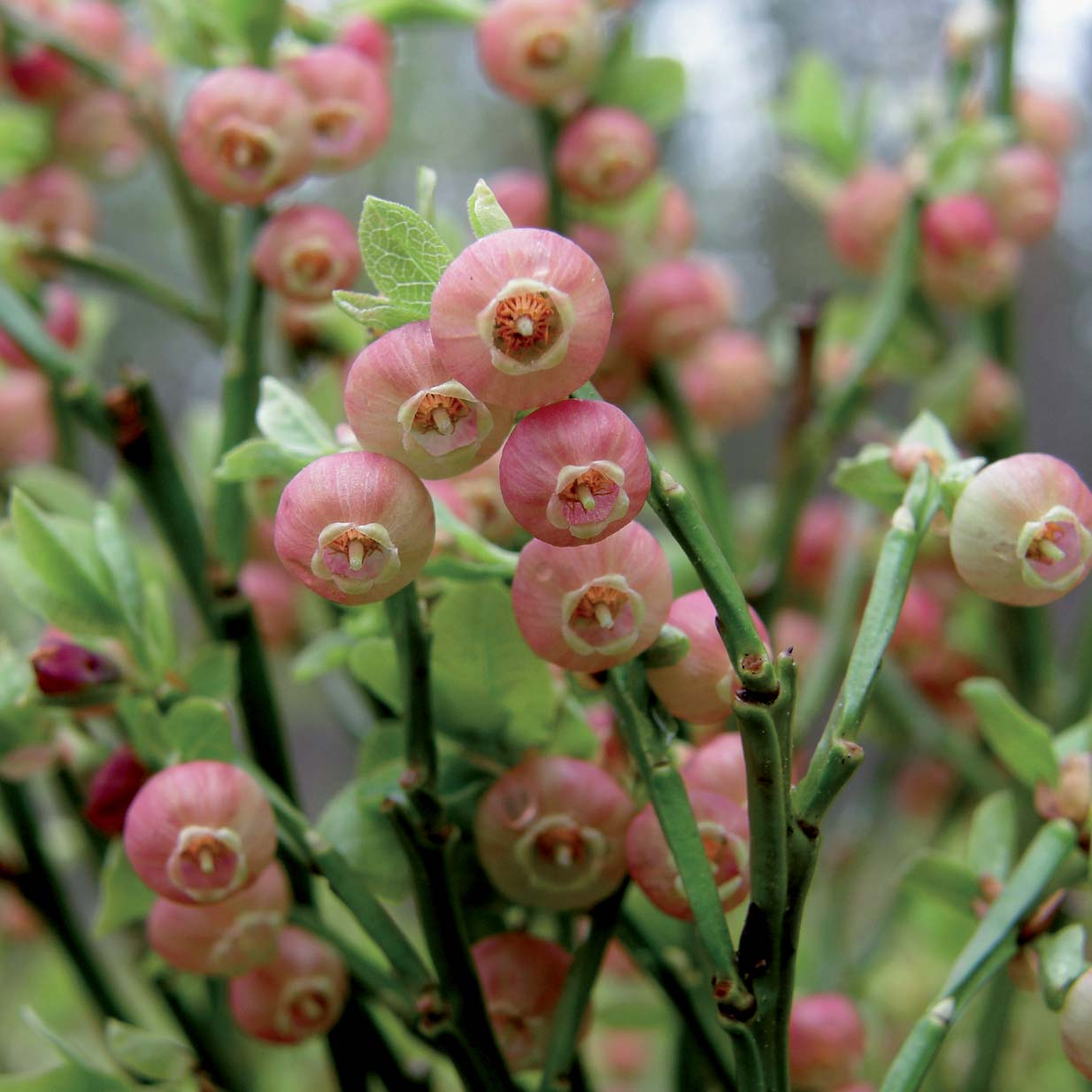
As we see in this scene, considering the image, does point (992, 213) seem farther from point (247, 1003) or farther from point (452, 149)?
point (452, 149)

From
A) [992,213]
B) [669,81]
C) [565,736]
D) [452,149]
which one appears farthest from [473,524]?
[452,149]

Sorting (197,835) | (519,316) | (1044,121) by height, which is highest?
(1044,121)

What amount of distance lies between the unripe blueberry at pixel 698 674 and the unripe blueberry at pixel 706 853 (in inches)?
0.7

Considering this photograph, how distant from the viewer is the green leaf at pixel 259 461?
0.24 metres

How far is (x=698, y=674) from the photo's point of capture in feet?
0.77

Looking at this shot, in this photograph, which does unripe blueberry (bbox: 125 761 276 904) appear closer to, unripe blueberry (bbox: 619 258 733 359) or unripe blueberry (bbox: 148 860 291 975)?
unripe blueberry (bbox: 148 860 291 975)

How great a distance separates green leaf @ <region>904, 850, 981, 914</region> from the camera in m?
0.30

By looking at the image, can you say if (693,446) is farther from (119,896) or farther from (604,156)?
(119,896)

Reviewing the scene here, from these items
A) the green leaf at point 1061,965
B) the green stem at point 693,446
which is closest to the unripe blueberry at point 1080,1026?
the green leaf at point 1061,965

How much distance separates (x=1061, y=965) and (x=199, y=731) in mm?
186

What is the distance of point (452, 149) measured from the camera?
1259 millimetres

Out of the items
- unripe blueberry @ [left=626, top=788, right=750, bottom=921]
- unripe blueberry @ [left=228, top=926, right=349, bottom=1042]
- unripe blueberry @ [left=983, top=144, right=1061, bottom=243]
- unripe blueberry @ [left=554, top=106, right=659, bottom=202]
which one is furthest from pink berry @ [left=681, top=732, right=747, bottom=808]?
unripe blueberry @ [left=983, top=144, right=1061, bottom=243]

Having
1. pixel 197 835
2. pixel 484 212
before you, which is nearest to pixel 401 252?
pixel 484 212

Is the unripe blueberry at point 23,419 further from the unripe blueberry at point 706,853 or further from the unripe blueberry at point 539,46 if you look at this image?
the unripe blueberry at point 706,853
